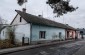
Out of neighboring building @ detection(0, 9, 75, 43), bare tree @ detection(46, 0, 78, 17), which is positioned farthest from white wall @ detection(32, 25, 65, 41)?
bare tree @ detection(46, 0, 78, 17)

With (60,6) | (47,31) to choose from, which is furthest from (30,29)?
(60,6)

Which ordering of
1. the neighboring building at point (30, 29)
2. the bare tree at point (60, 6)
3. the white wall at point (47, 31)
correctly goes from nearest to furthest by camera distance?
1. the bare tree at point (60, 6)
2. the neighboring building at point (30, 29)
3. the white wall at point (47, 31)

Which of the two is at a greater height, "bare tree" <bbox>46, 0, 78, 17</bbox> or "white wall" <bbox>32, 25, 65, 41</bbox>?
"bare tree" <bbox>46, 0, 78, 17</bbox>

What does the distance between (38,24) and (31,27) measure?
8.01 feet

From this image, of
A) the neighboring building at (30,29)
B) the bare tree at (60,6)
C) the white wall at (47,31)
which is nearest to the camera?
the bare tree at (60,6)

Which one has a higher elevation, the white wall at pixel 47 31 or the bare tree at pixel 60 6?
the bare tree at pixel 60 6

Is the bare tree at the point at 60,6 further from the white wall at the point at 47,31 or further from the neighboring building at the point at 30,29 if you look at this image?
the white wall at the point at 47,31

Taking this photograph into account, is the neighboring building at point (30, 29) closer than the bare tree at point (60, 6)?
No

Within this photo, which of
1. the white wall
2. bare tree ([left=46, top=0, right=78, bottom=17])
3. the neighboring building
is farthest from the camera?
the white wall

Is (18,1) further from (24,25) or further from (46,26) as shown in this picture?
(46,26)

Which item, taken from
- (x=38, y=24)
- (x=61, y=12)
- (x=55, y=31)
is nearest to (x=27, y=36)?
(x=38, y=24)

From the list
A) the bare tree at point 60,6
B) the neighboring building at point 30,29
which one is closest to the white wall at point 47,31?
the neighboring building at point 30,29

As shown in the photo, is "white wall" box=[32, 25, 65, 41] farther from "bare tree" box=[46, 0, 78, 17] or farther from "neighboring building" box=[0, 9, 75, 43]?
"bare tree" box=[46, 0, 78, 17]

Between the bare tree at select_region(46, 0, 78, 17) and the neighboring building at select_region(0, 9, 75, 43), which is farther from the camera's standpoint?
the neighboring building at select_region(0, 9, 75, 43)
